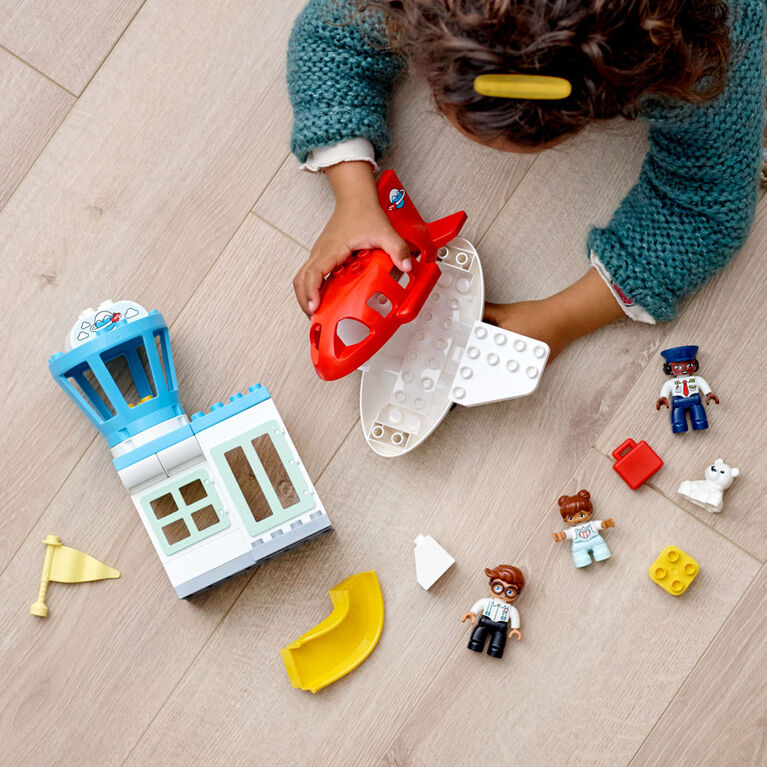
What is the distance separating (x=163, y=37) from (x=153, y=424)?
40 cm

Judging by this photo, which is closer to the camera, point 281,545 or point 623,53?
point 623,53

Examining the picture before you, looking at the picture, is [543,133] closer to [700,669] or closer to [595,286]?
[595,286]

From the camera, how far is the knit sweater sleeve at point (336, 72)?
0.69 metres

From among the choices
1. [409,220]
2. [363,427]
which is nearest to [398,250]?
[409,220]

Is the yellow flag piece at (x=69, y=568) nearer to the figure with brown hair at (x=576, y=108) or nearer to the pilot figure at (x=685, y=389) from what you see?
the figure with brown hair at (x=576, y=108)

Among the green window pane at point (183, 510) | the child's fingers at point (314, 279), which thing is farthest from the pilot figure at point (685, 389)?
the green window pane at point (183, 510)

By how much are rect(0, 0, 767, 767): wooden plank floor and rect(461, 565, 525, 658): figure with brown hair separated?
0.07 ft

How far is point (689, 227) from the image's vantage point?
2.25 ft

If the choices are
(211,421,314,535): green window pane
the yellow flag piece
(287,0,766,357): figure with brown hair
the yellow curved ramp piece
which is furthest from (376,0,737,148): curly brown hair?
the yellow flag piece

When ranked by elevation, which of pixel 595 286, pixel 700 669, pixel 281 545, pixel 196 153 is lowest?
pixel 281 545

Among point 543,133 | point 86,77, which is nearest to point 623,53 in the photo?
point 543,133

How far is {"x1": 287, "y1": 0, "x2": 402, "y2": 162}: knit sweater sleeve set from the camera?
0.69 m

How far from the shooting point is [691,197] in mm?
677

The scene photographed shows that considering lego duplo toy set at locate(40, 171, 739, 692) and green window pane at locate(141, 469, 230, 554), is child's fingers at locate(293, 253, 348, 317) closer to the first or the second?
lego duplo toy set at locate(40, 171, 739, 692)
